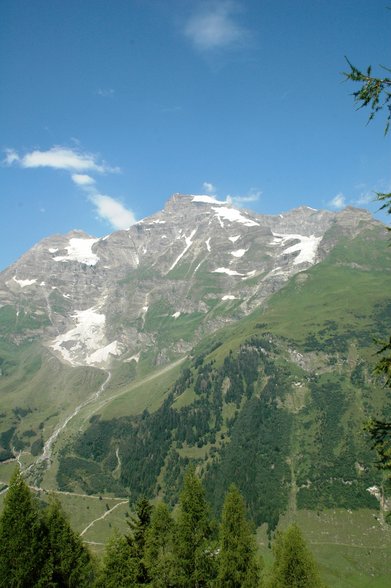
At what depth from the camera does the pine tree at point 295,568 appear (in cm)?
3553

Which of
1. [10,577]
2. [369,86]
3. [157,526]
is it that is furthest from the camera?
[157,526]

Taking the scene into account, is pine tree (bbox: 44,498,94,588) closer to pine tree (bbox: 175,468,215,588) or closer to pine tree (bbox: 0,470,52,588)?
pine tree (bbox: 0,470,52,588)

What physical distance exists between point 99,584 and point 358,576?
17167 cm

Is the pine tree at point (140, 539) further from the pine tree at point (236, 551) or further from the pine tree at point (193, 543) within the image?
the pine tree at point (236, 551)

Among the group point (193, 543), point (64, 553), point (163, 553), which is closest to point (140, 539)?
point (163, 553)

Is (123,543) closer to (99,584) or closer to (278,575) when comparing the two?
(99,584)

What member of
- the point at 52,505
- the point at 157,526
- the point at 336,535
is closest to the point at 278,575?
the point at 157,526

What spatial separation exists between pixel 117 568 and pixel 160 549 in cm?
412

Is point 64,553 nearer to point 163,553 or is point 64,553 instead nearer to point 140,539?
point 163,553

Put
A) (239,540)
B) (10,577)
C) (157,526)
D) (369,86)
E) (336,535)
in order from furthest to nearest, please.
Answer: (336,535)
(157,526)
(239,540)
(10,577)
(369,86)

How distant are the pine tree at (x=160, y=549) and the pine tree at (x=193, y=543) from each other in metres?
1.17

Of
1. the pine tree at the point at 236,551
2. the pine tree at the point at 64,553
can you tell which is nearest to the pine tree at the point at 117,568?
the pine tree at the point at 64,553

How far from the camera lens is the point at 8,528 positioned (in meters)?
32.8

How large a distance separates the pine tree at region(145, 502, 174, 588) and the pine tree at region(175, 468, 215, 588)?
3.83 feet
